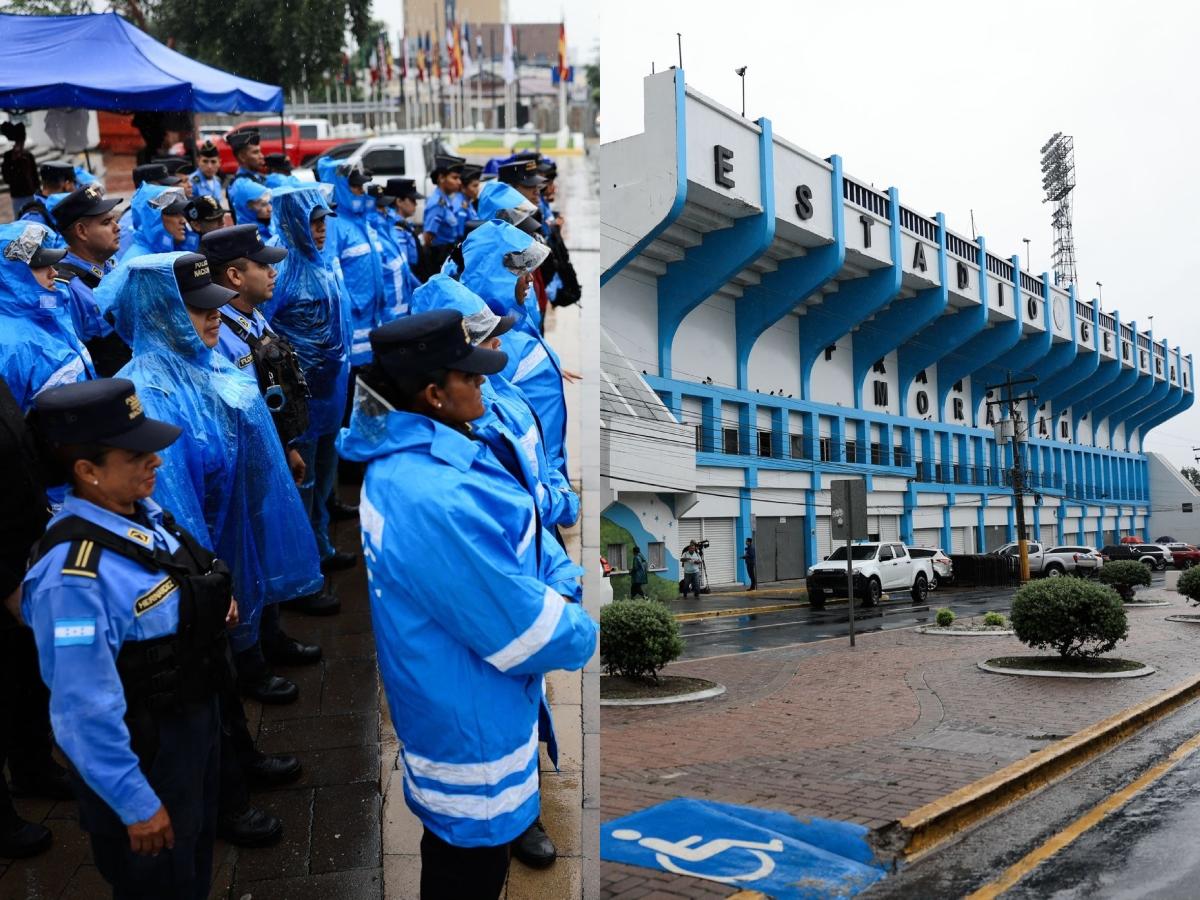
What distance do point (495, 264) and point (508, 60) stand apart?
738 mm

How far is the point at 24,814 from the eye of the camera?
123 inches

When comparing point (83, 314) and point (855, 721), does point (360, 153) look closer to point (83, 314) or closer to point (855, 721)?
point (83, 314)

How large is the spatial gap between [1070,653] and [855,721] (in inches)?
29.6

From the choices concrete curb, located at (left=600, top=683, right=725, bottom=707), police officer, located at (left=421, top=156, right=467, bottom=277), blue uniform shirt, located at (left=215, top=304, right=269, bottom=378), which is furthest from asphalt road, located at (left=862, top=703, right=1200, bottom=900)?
police officer, located at (left=421, top=156, right=467, bottom=277)

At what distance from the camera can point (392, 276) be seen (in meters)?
6.00

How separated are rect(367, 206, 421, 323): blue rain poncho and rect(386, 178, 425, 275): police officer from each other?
0.76 meters

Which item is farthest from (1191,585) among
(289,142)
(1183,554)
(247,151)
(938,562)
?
(289,142)

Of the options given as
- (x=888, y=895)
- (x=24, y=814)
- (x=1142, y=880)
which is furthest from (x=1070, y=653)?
(x=24, y=814)

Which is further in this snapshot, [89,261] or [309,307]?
[309,307]

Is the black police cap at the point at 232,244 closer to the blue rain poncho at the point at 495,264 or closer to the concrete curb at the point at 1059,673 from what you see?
the blue rain poncho at the point at 495,264

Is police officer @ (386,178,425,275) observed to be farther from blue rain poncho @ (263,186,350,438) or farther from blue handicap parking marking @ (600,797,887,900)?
blue handicap parking marking @ (600,797,887,900)

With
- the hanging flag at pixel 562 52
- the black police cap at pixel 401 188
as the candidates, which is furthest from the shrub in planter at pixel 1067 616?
the black police cap at pixel 401 188

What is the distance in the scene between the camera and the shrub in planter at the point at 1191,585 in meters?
3.62

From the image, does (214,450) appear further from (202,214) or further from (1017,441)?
(1017,441)
